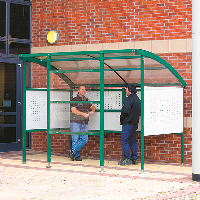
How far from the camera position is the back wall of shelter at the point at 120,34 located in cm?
1197

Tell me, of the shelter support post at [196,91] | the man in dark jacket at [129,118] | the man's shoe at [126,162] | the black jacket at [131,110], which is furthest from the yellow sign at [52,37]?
the shelter support post at [196,91]

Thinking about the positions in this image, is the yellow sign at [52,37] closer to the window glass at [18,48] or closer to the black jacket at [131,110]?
the window glass at [18,48]

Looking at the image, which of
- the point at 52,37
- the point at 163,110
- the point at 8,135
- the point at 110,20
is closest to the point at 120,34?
the point at 110,20

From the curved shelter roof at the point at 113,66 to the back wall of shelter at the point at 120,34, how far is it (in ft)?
2.70

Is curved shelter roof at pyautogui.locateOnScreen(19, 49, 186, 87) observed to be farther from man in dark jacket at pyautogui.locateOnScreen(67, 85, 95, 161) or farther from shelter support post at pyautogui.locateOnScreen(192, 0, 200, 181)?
shelter support post at pyautogui.locateOnScreen(192, 0, 200, 181)

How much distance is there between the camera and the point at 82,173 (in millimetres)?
9898

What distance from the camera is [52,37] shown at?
44.6 feet

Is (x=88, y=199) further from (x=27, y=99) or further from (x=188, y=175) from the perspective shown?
(x=27, y=99)

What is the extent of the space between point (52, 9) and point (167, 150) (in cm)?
503

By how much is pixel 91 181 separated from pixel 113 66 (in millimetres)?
3394

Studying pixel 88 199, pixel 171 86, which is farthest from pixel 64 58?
pixel 88 199

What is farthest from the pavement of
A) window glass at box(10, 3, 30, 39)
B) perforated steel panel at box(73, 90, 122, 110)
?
window glass at box(10, 3, 30, 39)

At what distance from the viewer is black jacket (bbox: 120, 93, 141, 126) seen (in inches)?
433

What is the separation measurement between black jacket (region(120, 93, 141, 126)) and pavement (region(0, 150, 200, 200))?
3.36 feet
